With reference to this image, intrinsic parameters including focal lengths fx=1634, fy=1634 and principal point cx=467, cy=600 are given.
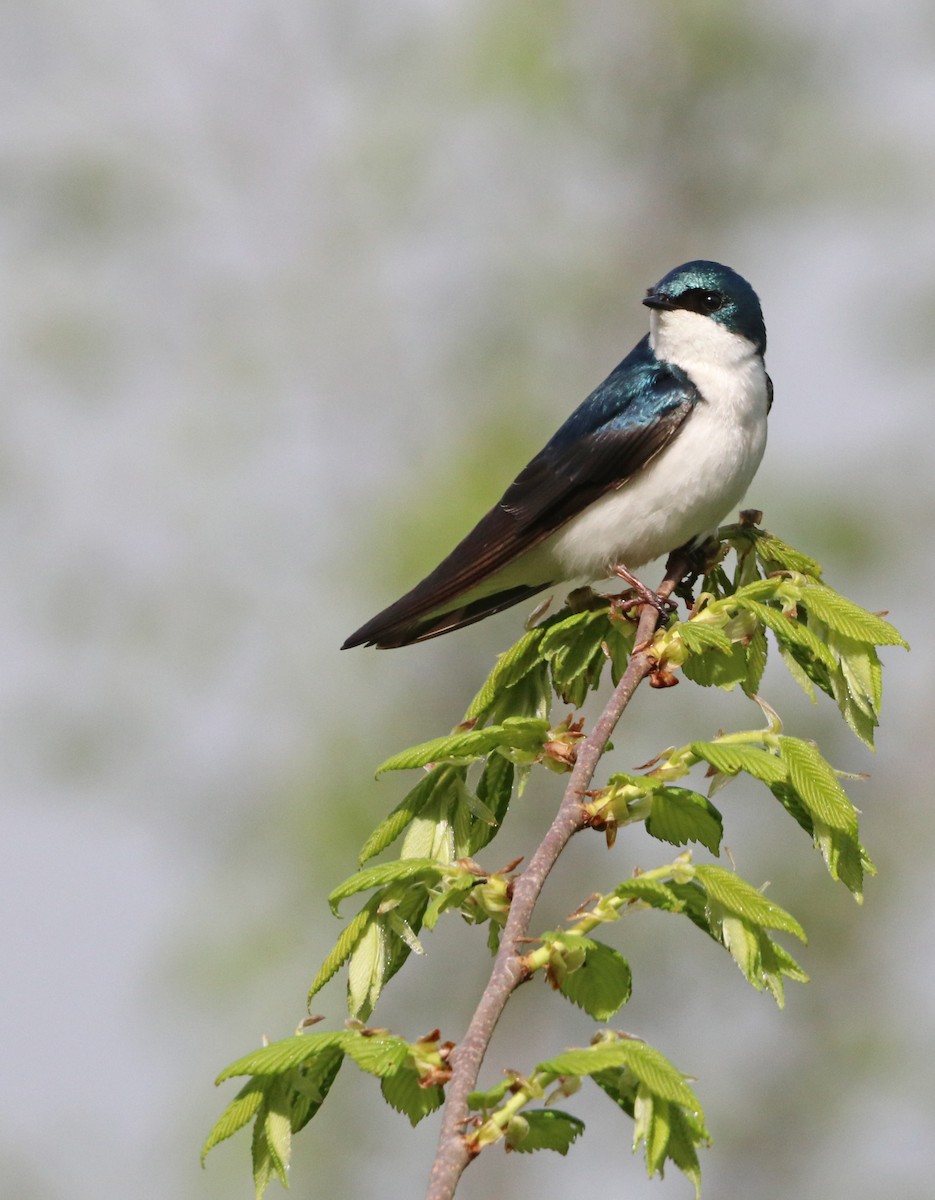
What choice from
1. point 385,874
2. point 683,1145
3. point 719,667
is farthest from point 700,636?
point 683,1145

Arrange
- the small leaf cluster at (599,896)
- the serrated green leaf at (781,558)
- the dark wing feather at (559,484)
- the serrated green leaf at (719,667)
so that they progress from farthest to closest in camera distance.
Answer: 1. the dark wing feather at (559,484)
2. the serrated green leaf at (781,558)
3. the serrated green leaf at (719,667)
4. the small leaf cluster at (599,896)

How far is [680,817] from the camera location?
186cm

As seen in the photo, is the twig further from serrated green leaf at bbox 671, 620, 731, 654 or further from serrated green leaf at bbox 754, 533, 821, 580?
serrated green leaf at bbox 754, 533, 821, 580

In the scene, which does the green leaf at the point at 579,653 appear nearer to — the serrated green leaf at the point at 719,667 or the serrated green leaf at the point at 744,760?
the serrated green leaf at the point at 719,667

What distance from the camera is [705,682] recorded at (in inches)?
86.8

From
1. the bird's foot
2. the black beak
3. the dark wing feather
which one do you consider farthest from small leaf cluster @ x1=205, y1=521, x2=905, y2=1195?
the black beak

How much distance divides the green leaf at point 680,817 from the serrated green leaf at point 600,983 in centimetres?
19

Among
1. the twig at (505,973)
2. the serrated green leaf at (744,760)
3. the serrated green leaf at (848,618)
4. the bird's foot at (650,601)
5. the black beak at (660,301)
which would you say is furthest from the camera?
the black beak at (660,301)

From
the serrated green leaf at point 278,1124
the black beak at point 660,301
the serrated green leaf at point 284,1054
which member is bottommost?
the serrated green leaf at point 278,1124

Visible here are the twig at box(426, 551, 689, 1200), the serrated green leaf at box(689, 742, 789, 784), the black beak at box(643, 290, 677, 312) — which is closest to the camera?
the twig at box(426, 551, 689, 1200)

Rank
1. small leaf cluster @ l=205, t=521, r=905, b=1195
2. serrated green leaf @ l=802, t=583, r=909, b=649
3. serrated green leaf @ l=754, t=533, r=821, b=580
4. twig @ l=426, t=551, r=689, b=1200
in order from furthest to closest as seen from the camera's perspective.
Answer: serrated green leaf @ l=754, t=533, r=821, b=580, serrated green leaf @ l=802, t=583, r=909, b=649, small leaf cluster @ l=205, t=521, r=905, b=1195, twig @ l=426, t=551, r=689, b=1200

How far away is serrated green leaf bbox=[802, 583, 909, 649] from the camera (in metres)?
2.03

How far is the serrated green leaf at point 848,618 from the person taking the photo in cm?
203

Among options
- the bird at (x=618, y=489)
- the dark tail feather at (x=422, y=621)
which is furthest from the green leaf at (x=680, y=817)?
the bird at (x=618, y=489)
